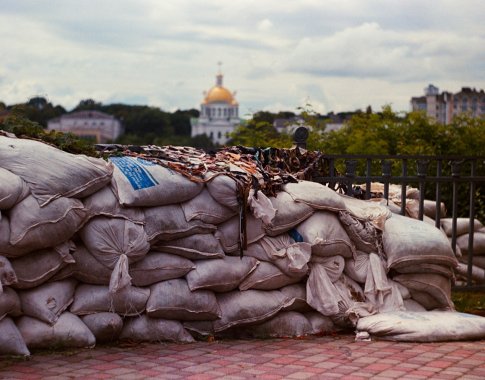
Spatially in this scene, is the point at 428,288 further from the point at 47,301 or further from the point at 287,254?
the point at 47,301

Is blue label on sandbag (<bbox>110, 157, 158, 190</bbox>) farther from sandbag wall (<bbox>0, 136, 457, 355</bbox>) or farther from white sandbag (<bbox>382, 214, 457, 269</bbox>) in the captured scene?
white sandbag (<bbox>382, 214, 457, 269</bbox>)

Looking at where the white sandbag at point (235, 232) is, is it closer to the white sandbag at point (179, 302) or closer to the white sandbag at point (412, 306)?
the white sandbag at point (179, 302)

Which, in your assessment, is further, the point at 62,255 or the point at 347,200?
the point at 347,200

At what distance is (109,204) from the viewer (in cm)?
574

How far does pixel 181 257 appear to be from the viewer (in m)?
5.95

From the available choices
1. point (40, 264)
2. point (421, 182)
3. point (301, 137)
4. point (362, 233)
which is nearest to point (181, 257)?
point (40, 264)

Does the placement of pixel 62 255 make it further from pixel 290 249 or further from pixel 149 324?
pixel 290 249

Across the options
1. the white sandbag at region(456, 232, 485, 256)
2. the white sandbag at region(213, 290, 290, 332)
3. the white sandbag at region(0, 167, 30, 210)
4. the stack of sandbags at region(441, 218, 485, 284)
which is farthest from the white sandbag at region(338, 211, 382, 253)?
the white sandbag at region(456, 232, 485, 256)

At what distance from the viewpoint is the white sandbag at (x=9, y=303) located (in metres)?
5.17

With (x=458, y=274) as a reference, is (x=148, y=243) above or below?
above

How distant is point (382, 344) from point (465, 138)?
14629 millimetres

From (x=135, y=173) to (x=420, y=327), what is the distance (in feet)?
7.47

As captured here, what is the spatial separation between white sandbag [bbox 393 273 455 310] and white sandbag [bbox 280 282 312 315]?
79 cm

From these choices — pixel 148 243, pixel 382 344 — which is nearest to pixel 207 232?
pixel 148 243
